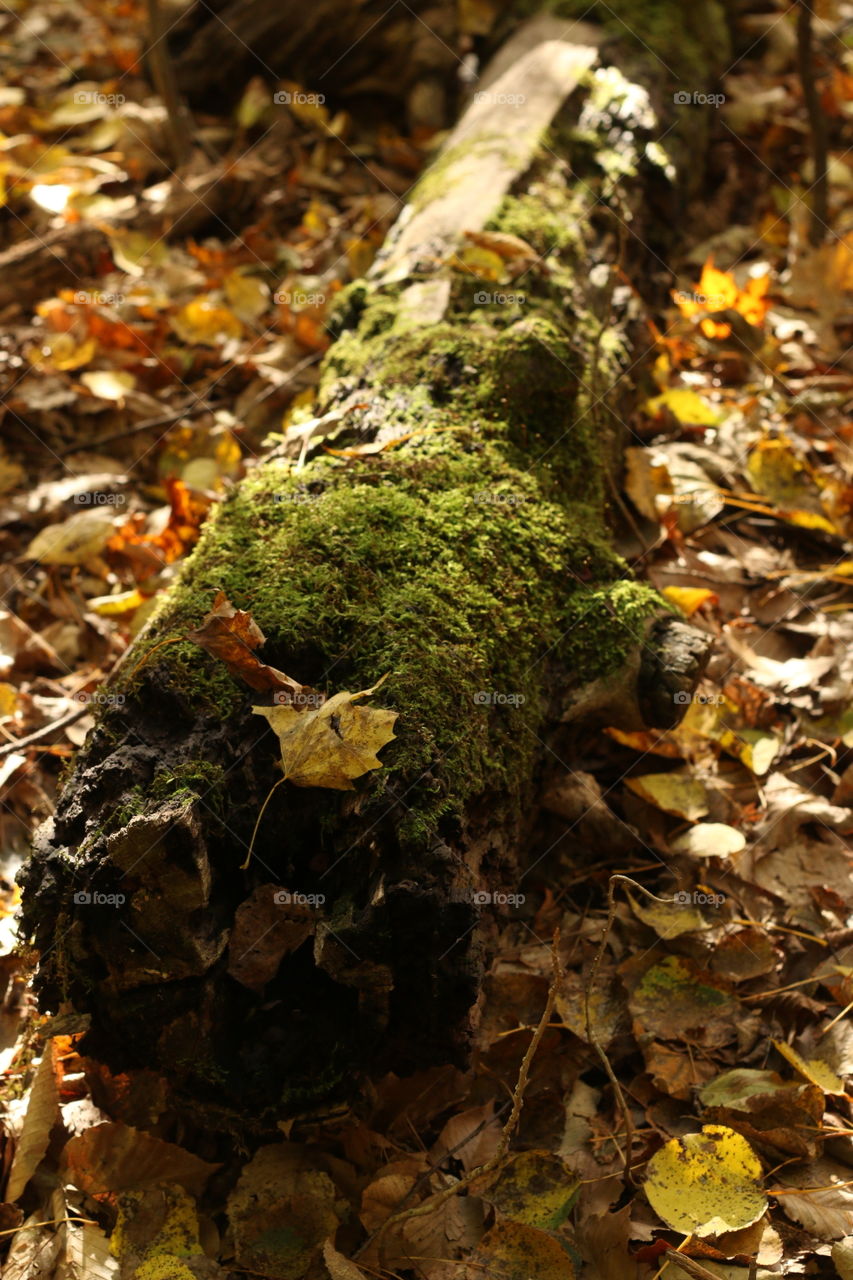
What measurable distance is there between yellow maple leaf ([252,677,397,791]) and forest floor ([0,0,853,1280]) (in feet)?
1.55

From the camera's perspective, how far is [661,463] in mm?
3119

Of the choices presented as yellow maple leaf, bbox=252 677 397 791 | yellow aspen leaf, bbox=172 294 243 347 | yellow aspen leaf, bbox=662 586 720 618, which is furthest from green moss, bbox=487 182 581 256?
yellow maple leaf, bbox=252 677 397 791

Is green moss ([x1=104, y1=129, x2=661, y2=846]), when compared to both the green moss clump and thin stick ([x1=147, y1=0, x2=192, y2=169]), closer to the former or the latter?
the green moss clump

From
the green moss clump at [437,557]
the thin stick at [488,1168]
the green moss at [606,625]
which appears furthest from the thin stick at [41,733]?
the thin stick at [488,1168]

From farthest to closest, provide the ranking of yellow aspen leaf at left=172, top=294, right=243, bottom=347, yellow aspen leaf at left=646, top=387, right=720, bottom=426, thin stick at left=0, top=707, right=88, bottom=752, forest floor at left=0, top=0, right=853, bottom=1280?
yellow aspen leaf at left=172, top=294, right=243, bottom=347
yellow aspen leaf at left=646, top=387, right=720, bottom=426
thin stick at left=0, top=707, right=88, bottom=752
forest floor at left=0, top=0, right=853, bottom=1280

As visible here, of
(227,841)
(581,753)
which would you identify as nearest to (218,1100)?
(227,841)

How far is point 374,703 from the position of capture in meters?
1.84

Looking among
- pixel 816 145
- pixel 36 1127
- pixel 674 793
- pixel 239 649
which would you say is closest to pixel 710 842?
pixel 674 793

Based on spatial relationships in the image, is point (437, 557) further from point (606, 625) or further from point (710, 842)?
point (710, 842)

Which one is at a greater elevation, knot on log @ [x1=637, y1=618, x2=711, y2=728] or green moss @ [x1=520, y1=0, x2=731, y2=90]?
green moss @ [x1=520, y1=0, x2=731, y2=90]

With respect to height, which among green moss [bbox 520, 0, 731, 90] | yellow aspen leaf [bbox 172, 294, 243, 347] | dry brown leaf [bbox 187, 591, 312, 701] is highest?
green moss [bbox 520, 0, 731, 90]

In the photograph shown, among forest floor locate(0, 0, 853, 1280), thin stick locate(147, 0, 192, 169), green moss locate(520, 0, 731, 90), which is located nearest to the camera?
forest floor locate(0, 0, 853, 1280)

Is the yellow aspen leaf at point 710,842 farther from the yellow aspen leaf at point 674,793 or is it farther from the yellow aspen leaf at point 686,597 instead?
the yellow aspen leaf at point 686,597

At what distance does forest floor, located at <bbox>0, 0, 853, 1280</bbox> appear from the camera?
1.84 metres
